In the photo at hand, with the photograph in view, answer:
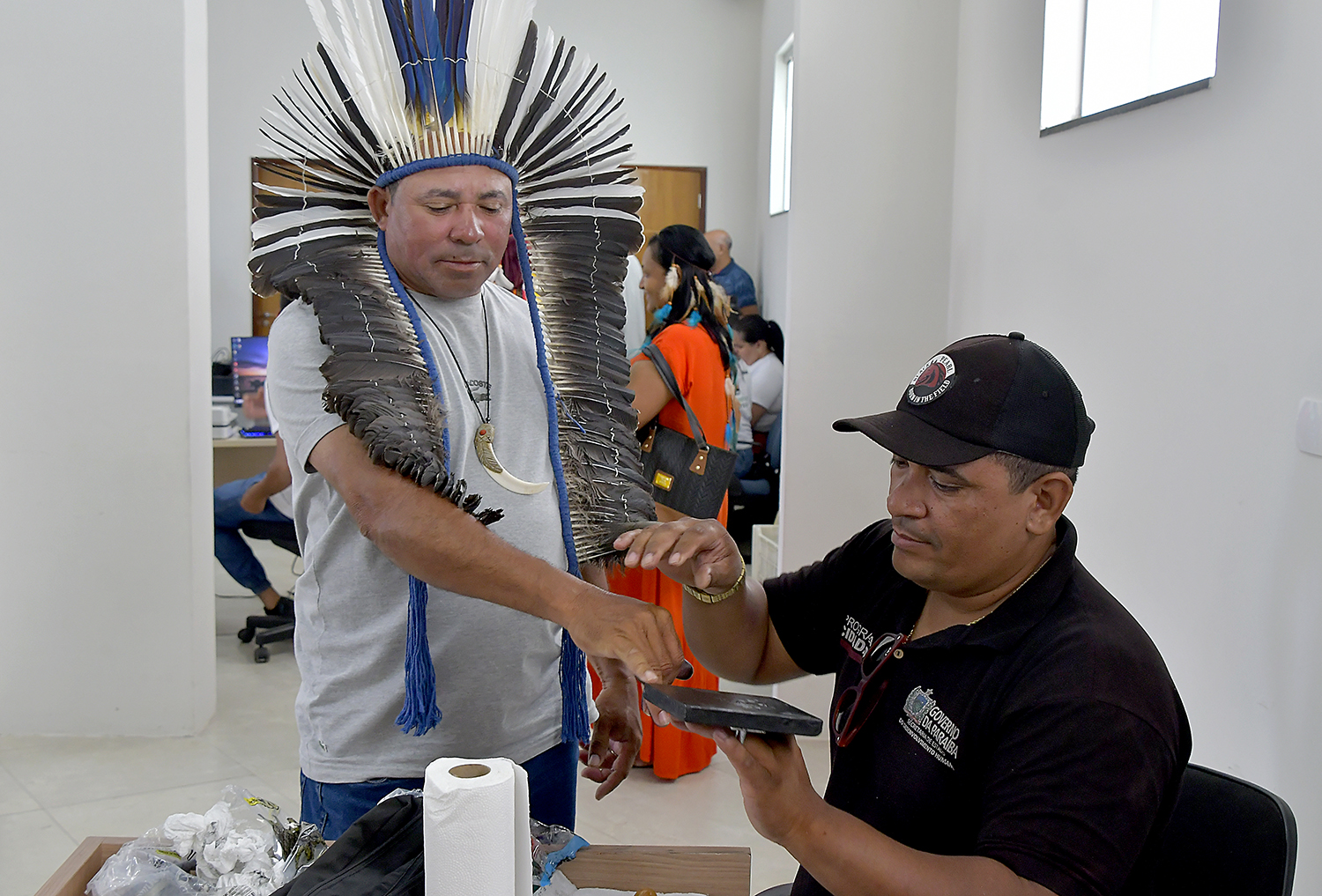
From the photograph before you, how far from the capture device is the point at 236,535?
4637mm

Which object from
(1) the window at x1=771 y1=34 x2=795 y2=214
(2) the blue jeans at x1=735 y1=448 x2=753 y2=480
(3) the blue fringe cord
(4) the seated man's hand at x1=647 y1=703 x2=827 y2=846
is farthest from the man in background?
(4) the seated man's hand at x1=647 y1=703 x2=827 y2=846

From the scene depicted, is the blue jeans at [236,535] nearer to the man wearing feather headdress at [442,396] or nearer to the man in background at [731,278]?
the man wearing feather headdress at [442,396]

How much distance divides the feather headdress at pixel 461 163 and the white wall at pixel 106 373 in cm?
209

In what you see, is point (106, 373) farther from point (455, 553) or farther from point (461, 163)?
point (455, 553)

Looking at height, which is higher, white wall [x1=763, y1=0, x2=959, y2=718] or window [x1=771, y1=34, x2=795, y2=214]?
window [x1=771, y1=34, x2=795, y2=214]

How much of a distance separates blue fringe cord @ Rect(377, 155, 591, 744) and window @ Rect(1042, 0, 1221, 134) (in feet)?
4.33

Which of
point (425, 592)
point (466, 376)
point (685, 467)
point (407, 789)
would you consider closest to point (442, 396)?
point (466, 376)

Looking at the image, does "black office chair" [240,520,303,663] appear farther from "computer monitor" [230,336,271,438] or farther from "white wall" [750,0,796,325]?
"white wall" [750,0,796,325]

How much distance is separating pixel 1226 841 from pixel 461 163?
1.34m

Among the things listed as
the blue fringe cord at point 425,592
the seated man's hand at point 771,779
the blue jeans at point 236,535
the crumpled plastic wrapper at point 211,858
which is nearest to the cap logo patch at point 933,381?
the seated man's hand at point 771,779

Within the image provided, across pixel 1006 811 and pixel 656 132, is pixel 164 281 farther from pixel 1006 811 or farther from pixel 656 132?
pixel 656 132

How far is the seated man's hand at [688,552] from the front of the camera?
4.85 ft

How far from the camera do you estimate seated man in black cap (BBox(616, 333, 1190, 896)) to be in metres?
1.08

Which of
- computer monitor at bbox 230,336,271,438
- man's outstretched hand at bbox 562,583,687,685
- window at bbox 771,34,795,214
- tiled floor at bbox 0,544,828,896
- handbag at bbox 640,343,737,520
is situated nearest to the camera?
man's outstretched hand at bbox 562,583,687,685
